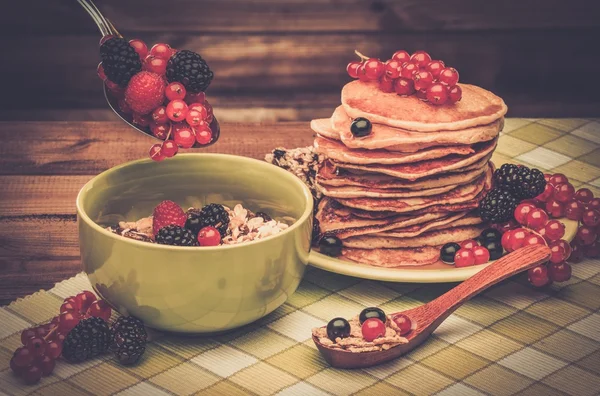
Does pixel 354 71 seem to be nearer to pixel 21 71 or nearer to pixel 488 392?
pixel 488 392

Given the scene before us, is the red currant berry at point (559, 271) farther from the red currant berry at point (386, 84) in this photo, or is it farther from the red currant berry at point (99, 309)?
the red currant berry at point (99, 309)

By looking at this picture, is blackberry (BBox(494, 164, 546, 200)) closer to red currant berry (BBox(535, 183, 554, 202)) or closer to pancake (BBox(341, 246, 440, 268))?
red currant berry (BBox(535, 183, 554, 202))

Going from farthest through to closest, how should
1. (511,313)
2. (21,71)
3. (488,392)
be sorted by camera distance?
(21,71), (511,313), (488,392)

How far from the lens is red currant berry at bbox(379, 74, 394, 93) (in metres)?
1.94

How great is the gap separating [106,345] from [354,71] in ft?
2.43

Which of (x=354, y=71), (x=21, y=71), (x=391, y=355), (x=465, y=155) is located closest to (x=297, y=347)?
(x=391, y=355)

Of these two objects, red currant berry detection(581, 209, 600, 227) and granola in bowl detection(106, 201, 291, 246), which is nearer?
granola in bowl detection(106, 201, 291, 246)

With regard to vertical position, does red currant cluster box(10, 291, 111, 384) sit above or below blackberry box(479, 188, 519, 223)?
below

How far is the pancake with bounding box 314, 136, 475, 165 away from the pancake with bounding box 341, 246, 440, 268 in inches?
6.7

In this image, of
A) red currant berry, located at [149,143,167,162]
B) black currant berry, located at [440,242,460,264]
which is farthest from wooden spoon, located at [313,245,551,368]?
red currant berry, located at [149,143,167,162]

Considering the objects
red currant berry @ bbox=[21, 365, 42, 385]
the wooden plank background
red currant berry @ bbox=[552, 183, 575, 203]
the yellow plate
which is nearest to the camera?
red currant berry @ bbox=[21, 365, 42, 385]

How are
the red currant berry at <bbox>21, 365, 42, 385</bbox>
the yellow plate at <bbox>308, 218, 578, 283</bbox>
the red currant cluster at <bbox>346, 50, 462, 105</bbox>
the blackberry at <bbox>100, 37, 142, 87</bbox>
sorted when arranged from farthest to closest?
the red currant cluster at <bbox>346, 50, 462, 105</bbox> < the yellow plate at <bbox>308, 218, 578, 283</bbox> < the blackberry at <bbox>100, 37, 142, 87</bbox> < the red currant berry at <bbox>21, 365, 42, 385</bbox>

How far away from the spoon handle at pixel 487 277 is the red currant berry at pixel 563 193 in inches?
9.2

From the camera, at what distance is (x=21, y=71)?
→ 3.11 meters
